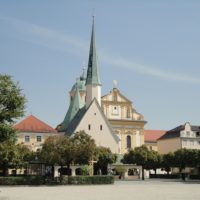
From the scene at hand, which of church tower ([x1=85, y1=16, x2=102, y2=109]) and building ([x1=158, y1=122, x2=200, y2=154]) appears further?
building ([x1=158, y1=122, x2=200, y2=154])

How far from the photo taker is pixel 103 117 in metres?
95.1

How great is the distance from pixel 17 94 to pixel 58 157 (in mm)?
22654

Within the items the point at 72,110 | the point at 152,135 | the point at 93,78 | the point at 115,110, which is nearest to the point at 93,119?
the point at 93,78

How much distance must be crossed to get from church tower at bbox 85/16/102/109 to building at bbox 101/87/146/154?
7.60 m

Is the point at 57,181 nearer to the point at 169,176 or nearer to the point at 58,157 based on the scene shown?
the point at 58,157

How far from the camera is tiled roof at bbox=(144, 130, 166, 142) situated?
133m

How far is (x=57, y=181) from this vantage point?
56188 millimetres

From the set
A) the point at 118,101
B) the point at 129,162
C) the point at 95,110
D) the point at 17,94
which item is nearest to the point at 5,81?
the point at 17,94

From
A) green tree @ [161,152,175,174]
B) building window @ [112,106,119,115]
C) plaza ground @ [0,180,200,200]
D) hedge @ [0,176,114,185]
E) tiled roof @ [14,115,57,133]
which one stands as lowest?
plaza ground @ [0,180,200,200]

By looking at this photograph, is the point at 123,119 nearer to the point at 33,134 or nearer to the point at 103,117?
the point at 103,117

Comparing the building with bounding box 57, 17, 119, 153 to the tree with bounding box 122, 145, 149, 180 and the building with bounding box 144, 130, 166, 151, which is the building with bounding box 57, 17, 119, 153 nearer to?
the tree with bounding box 122, 145, 149, 180

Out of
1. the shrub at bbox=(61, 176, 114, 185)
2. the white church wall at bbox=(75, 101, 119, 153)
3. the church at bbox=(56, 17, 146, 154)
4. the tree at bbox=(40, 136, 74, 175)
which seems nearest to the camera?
the shrub at bbox=(61, 176, 114, 185)

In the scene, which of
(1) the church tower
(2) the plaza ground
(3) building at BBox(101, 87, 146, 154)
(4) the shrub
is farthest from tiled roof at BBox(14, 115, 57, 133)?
(2) the plaza ground

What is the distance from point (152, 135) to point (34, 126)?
172 feet
